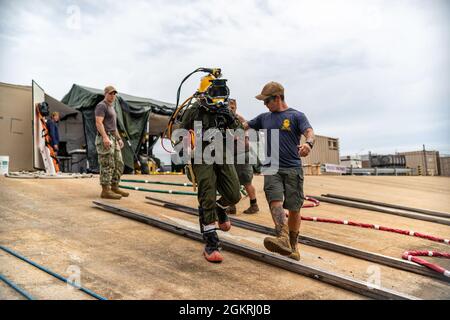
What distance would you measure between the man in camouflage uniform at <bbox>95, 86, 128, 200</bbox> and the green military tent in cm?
815

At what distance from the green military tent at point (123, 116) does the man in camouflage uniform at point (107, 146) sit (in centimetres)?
815

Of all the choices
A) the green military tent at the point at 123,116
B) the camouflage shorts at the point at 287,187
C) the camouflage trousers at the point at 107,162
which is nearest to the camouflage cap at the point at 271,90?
the camouflage shorts at the point at 287,187

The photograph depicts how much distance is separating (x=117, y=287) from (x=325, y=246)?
2629mm

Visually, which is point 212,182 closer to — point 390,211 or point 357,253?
point 357,253

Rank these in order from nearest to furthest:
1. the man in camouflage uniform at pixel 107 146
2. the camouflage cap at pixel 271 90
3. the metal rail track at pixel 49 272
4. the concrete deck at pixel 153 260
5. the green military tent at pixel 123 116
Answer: the metal rail track at pixel 49 272, the concrete deck at pixel 153 260, the camouflage cap at pixel 271 90, the man in camouflage uniform at pixel 107 146, the green military tent at pixel 123 116

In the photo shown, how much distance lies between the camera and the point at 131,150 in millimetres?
14773

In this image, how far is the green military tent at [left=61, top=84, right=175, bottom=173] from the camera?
14.1m

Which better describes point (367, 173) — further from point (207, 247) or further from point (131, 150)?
point (207, 247)

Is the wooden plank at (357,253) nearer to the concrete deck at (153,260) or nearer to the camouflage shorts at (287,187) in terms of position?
the concrete deck at (153,260)

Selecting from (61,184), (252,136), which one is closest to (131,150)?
(61,184)

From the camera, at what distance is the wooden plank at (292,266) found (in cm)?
276

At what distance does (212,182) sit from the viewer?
3.61 m

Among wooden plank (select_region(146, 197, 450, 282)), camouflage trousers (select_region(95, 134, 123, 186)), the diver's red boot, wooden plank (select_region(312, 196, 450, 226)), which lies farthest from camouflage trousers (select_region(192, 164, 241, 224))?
wooden plank (select_region(312, 196, 450, 226))

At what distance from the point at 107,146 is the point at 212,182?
3.15m
